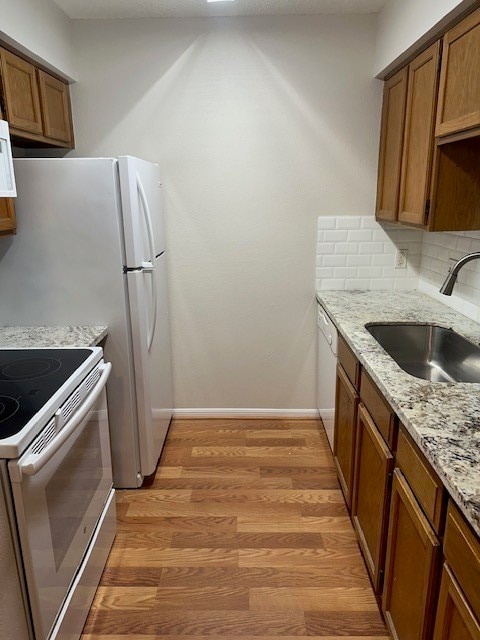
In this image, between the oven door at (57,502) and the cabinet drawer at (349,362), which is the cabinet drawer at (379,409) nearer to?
the cabinet drawer at (349,362)

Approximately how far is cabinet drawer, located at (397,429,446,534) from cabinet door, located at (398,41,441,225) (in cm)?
121

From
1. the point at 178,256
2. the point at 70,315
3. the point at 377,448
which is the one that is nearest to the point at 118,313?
the point at 70,315

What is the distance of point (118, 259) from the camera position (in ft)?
7.29

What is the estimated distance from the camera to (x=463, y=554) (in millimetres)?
997

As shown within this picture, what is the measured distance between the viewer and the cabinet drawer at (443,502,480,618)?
0.94m

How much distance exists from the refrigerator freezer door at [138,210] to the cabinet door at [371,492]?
50.2 inches

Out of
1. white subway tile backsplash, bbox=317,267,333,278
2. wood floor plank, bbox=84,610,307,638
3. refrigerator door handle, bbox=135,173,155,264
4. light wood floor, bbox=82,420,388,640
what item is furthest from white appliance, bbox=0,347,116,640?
white subway tile backsplash, bbox=317,267,333,278

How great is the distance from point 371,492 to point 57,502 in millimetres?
1131

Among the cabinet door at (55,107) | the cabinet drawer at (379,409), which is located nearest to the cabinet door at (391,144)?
the cabinet drawer at (379,409)

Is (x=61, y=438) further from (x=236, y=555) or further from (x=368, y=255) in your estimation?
(x=368, y=255)

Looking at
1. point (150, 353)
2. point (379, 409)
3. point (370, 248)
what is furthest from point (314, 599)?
point (370, 248)

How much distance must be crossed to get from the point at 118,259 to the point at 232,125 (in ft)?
4.06

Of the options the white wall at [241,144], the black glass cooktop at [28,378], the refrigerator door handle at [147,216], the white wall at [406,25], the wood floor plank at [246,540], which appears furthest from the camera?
the white wall at [241,144]

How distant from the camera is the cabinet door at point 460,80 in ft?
5.47
